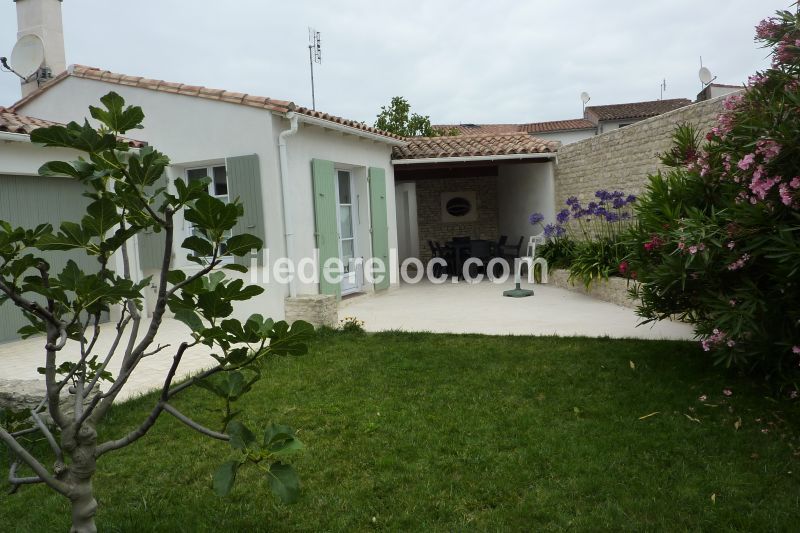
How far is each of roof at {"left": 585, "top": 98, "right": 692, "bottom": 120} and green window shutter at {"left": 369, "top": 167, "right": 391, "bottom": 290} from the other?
64.4ft

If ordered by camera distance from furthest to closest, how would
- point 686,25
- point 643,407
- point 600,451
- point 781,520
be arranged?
point 686,25 → point 643,407 → point 600,451 → point 781,520

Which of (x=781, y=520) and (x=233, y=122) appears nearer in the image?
(x=781, y=520)

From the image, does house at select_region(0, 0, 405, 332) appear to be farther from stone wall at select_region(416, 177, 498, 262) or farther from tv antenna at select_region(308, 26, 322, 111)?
tv antenna at select_region(308, 26, 322, 111)

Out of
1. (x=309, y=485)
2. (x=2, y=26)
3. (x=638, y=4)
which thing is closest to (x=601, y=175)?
(x=638, y=4)

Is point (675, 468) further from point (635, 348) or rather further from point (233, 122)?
point (233, 122)

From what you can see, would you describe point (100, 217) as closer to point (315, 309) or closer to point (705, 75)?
point (315, 309)

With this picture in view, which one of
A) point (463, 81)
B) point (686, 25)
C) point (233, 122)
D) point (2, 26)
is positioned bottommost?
point (233, 122)

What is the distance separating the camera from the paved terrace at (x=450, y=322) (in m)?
5.98

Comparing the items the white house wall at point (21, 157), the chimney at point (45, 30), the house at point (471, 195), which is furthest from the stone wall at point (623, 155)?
the chimney at point (45, 30)

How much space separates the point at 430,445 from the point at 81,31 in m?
12.0

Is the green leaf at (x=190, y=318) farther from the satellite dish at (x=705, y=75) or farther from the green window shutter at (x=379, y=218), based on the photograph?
the satellite dish at (x=705, y=75)

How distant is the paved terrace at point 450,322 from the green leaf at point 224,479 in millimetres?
3612

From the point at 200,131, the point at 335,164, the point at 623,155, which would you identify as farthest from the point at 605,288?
the point at 200,131

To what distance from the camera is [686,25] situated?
15711mm
